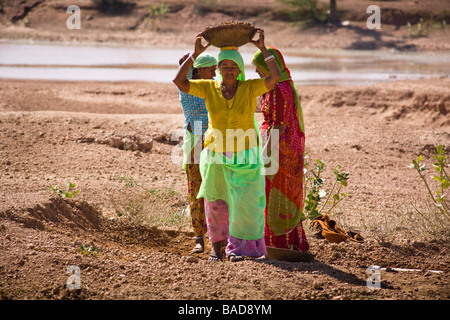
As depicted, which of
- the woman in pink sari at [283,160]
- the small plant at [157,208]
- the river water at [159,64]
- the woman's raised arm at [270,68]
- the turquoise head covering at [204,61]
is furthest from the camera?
the river water at [159,64]

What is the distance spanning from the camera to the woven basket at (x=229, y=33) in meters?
4.02

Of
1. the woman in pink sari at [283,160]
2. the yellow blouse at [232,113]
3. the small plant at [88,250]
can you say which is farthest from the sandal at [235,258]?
the small plant at [88,250]

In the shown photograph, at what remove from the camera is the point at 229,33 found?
160 inches

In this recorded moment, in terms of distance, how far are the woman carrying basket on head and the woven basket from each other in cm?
5

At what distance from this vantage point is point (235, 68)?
4133 millimetres

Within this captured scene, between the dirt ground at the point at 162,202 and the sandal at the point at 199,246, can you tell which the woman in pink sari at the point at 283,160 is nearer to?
the dirt ground at the point at 162,202

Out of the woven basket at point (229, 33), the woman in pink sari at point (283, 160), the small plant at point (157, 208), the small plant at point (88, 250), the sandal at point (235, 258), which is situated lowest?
the small plant at point (157, 208)

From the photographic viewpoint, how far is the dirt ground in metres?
3.70

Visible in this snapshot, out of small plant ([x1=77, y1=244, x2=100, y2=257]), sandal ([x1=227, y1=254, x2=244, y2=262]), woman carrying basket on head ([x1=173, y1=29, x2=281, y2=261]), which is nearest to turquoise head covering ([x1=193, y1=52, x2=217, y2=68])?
woman carrying basket on head ([x1=173, y1=29, x2=281, y2=261])

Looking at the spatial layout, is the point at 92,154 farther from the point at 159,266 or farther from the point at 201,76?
the point at 159,266

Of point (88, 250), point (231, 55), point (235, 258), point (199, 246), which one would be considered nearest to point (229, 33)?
point (231, 55)

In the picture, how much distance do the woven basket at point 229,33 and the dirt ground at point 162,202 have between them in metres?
1.59

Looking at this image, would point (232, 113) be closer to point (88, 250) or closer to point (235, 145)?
point (235, 145)
